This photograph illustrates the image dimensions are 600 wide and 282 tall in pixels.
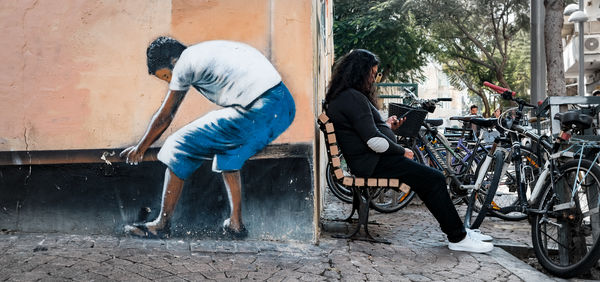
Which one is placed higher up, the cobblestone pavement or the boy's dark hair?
the boy's dark hair

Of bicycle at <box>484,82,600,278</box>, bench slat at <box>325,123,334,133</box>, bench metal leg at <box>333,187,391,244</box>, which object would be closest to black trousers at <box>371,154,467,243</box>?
bench metal leg at <box>333,187,391,244</box>

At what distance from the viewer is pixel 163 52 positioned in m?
4.73

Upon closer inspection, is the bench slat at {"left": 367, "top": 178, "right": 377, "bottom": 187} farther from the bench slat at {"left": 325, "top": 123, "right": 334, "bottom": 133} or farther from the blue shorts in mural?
the blue shorts in mural

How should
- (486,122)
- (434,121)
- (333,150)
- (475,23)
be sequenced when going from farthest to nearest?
1. (475,23)
2. (434,121)
3. (486,122)
4. (333,150)

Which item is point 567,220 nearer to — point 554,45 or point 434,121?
point 434,121

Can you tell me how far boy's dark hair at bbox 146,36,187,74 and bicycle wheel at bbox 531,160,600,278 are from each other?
310 centimetres

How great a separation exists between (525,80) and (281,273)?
134 ft

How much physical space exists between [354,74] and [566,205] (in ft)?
6.29

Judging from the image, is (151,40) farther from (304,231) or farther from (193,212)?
(304,231)

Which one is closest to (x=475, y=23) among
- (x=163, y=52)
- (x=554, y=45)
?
(x=554, y=45)

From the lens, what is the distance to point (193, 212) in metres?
4.79

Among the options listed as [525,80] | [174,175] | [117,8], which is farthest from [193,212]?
[525,80]

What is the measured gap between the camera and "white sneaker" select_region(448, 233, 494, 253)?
15.5 ft

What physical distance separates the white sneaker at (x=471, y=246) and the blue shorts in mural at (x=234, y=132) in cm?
169
